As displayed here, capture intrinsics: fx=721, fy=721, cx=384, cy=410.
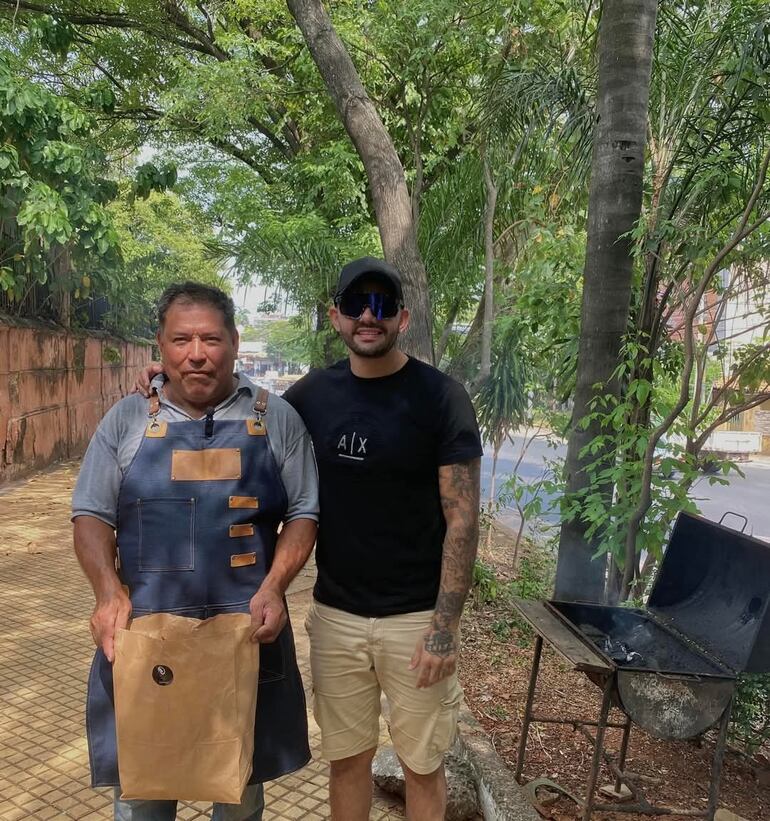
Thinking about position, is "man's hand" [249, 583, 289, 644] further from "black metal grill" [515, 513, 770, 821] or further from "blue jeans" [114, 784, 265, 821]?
"black metal grill" [515, 513, 770, 821]

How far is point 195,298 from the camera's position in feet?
6.59

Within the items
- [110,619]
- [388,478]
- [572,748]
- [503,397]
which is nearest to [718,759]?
[572,748]

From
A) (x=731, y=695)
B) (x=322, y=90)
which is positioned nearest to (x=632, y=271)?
(x=731, y=695)

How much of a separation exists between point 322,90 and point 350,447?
857 cm

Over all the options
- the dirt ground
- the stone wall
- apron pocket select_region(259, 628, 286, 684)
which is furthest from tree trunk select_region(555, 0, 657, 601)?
the stone wall

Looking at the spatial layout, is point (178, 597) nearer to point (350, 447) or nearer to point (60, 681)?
point (350, 447)

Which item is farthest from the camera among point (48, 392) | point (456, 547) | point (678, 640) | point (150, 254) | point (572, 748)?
point (150, 254)

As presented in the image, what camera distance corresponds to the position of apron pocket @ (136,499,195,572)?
6.23 feet

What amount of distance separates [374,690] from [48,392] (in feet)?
31.6

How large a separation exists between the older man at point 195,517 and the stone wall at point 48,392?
8087 mm

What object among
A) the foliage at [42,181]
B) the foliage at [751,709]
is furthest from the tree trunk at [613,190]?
the foliage at [42,181]

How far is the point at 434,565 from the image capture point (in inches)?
87.4

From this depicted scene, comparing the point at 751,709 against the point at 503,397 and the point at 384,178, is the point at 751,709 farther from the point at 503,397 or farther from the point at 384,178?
the point at 503,397

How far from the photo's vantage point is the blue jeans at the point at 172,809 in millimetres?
1944
